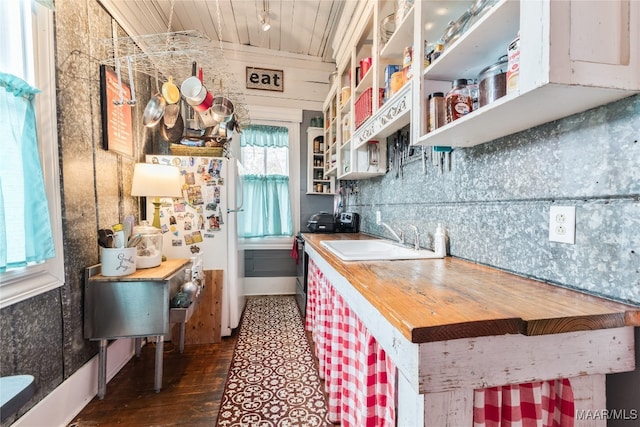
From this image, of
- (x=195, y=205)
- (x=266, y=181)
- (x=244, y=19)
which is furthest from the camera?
(x=266, y=181)

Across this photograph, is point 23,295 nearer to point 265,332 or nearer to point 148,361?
point 148,361

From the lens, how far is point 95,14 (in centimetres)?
182

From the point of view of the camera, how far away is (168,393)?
5.57 feet

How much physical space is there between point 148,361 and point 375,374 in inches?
78.9

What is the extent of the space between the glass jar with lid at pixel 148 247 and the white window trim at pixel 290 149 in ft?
5.26

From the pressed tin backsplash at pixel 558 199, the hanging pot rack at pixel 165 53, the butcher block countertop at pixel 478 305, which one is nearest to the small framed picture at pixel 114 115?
the hanging pot rack at pixel 165 53

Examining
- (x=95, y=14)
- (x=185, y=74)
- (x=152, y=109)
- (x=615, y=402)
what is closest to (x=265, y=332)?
(x=152, y=109)

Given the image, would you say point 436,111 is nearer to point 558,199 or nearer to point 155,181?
point 558,199

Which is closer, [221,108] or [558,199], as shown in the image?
[558,199]

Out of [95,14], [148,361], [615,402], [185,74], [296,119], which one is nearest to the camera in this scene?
[615,402]

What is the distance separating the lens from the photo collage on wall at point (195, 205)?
2311 mm

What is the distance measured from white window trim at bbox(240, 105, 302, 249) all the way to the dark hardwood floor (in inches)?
61.6

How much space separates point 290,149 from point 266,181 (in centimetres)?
55

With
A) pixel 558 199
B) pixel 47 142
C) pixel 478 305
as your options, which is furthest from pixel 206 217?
pixel 558 199
